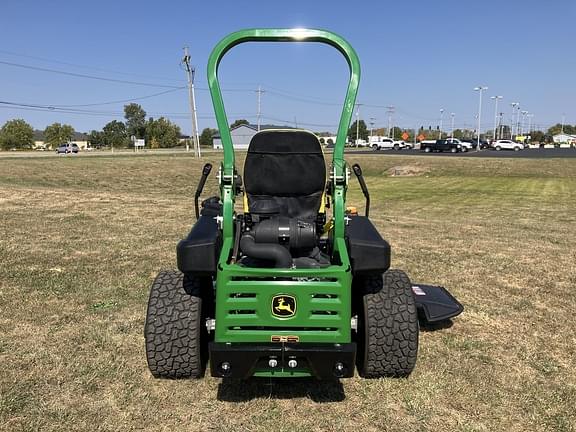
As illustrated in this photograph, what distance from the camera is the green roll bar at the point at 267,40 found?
11.1 ft

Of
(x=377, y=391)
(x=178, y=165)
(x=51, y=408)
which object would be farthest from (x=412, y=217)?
(x=178, y=165)

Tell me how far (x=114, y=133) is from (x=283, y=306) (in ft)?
→ 368

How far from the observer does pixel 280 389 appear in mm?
3414

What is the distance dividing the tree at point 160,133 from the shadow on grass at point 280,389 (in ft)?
320

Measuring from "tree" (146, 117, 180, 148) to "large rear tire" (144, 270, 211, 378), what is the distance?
9734cm

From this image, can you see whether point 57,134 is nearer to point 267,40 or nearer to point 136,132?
point 136,132

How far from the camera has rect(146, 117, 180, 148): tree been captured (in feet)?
321

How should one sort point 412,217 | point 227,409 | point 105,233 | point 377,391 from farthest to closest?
point 412,217, point 105,233, point 377,391, point 227,409

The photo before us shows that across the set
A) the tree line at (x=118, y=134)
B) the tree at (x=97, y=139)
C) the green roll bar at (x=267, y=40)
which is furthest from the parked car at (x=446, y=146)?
the tree at (x=97, y=139)

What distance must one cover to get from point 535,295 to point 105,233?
21.2ft

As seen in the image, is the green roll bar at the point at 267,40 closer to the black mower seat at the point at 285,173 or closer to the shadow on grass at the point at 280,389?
the black mower seat at the point at 285,173

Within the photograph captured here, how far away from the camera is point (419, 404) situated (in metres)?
3.23

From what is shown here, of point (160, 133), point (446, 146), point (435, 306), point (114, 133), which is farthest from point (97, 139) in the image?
point (435, 306)

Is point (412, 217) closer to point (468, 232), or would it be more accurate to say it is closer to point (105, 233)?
point (468, 232)
